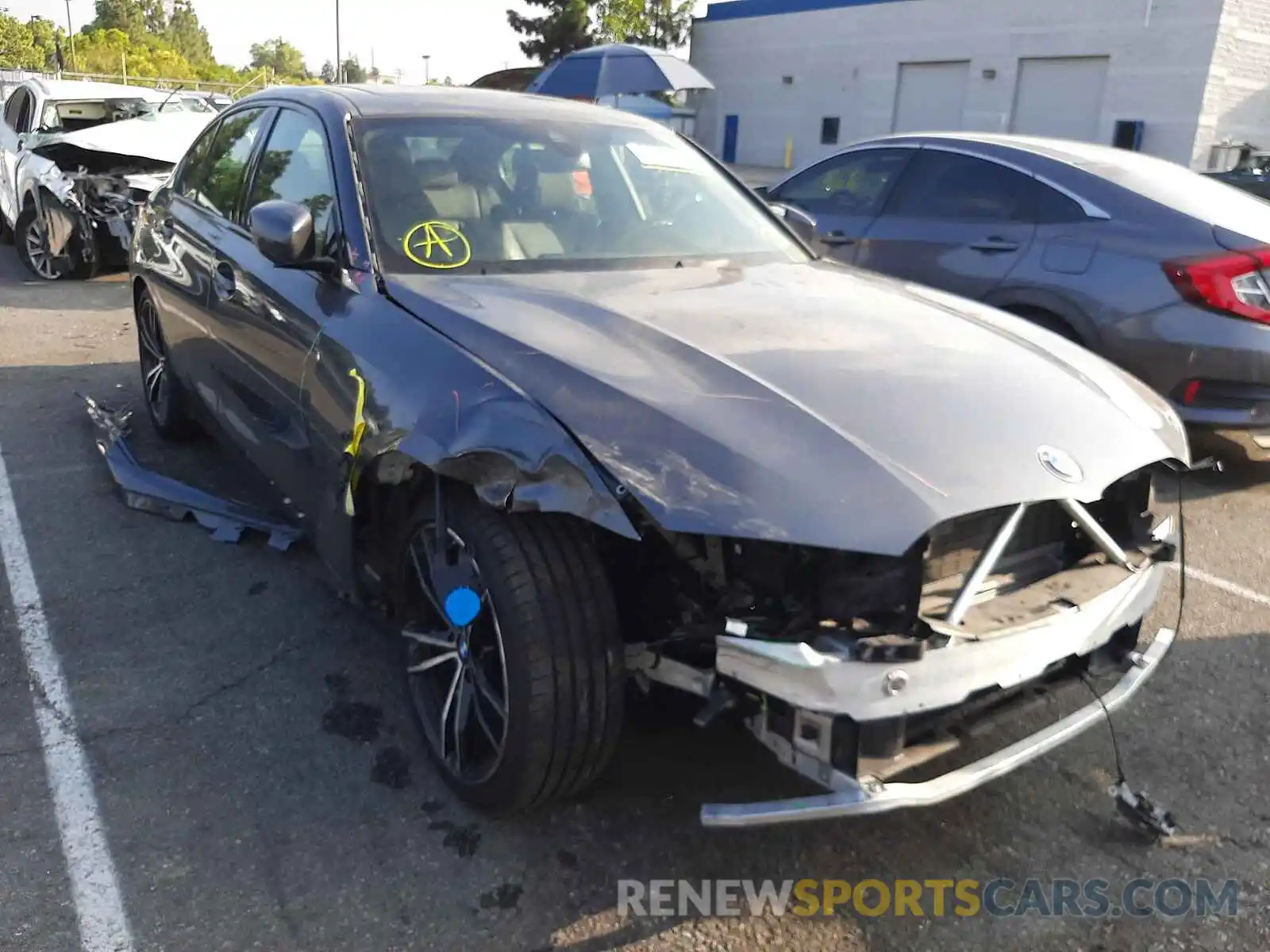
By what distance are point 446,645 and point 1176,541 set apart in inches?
78.9

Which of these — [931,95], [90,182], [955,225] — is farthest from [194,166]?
[931,95]

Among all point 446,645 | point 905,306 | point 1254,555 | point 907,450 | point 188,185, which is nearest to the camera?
point 907,450

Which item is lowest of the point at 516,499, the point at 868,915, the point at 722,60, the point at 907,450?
the point at 868,915

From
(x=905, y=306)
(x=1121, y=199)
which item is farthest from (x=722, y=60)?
(x=905, y=306)

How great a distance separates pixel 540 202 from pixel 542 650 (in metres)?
1.75

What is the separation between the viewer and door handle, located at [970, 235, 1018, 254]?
5527 mm

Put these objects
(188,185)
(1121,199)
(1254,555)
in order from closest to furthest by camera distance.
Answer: (1254,555)
(188,185)
(1121,199)

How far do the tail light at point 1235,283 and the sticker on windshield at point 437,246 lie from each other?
3.52m

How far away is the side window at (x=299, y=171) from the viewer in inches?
131

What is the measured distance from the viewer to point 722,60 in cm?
3594

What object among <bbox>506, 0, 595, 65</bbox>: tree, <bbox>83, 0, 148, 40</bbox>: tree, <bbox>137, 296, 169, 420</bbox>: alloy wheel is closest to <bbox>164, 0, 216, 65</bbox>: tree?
<bbox>83, 0, 148, 40</bbox>: tree

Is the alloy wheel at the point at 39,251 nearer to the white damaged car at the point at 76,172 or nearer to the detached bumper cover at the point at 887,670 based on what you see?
the white damaged car at the point at 76,172

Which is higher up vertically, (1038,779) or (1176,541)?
(1176,541)

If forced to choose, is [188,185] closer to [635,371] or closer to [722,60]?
[635,371]
